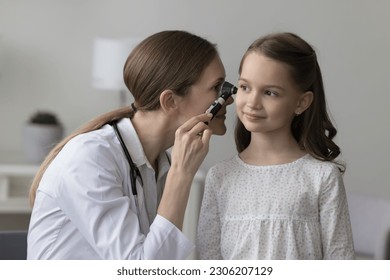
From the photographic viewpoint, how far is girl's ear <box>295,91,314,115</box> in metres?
1.29

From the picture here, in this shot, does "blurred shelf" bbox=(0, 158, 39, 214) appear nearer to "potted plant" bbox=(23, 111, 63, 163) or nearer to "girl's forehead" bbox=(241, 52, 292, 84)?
"potted plant" bbox=(23, 111, 63, 163)

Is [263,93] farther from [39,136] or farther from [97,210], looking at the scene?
[39,136]

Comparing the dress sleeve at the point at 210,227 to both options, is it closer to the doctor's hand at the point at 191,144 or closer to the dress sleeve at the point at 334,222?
the doctor's hand at the point at 191,144

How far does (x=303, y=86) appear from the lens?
4.19ft

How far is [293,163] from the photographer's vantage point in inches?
50.4

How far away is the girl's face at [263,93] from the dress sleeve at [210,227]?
136 millimetres

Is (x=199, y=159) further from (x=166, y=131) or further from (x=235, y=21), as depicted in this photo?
(x=235, y=21)

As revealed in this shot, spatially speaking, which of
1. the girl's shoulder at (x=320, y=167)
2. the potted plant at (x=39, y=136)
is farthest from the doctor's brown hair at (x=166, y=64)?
the potted plant at (x=39, y=136)

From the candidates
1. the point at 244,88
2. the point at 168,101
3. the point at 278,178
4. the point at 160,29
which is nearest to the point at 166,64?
the point at 168,101

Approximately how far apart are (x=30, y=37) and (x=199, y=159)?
188cm

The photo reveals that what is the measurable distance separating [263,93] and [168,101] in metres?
0.22

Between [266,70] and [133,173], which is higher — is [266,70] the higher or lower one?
the higher one

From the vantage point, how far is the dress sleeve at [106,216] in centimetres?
122
